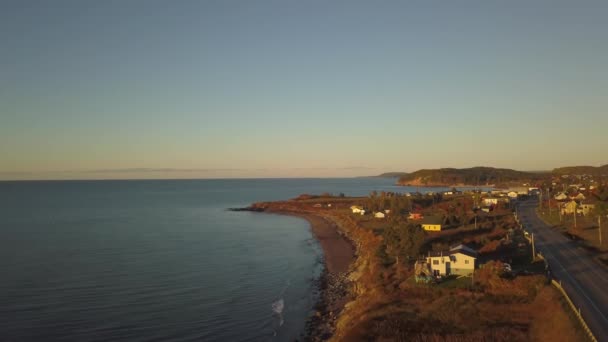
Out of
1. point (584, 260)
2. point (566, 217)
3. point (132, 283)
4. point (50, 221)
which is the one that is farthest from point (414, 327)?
point (50, 221)

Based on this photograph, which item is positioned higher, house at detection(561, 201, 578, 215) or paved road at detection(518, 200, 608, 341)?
house at detection(561, 201, 578, 215)

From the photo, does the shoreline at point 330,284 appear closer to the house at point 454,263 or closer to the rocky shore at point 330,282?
the rocky shore at point 330,282

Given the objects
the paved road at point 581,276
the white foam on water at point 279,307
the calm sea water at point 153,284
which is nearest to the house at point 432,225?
the paved road at point 581,276

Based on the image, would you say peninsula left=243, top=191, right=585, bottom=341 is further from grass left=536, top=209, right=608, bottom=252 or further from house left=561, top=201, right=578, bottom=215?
house left=561, top=201, right=578, bottom=215

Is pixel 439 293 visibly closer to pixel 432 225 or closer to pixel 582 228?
pixel 432 225

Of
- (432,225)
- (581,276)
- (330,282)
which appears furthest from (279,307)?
(432,225)

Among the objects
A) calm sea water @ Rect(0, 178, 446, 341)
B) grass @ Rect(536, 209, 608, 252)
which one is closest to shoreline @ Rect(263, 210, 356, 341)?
calm sea water @ Rect(0, 178, 446, 341)
